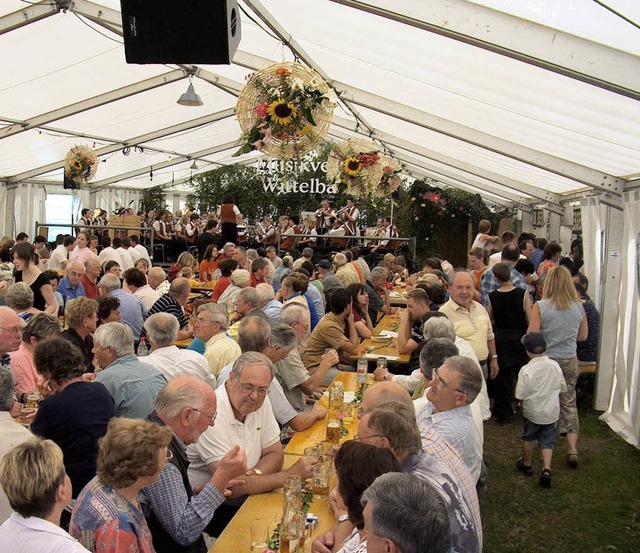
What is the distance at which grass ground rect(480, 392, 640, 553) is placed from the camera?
13.7ft

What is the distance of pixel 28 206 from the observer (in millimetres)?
17953

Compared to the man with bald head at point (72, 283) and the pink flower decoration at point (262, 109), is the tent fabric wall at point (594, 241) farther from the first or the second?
the man with bald head at point (72, 283)

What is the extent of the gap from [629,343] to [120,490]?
528 cm

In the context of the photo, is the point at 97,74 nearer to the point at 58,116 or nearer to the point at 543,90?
the point at 58,116

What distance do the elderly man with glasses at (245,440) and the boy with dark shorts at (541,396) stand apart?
257 centimetres

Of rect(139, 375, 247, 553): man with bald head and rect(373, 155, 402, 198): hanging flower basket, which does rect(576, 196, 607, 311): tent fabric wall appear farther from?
rect(139, 375, 247, 553): man with bald head

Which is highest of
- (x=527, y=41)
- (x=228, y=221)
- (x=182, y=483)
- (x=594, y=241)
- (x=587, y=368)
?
(x=527, y=41)

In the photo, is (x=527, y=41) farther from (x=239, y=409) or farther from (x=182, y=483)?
(x=182, y=483)

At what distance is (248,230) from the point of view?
17672 mm

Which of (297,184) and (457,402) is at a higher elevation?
(297,184)

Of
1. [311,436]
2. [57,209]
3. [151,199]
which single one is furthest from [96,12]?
[151,199]

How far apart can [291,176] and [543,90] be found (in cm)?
1408

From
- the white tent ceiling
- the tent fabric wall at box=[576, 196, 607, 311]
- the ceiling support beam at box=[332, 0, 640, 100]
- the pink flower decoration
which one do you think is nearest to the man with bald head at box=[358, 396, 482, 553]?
the white tent ceiling

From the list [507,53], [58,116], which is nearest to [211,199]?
[58,116]
